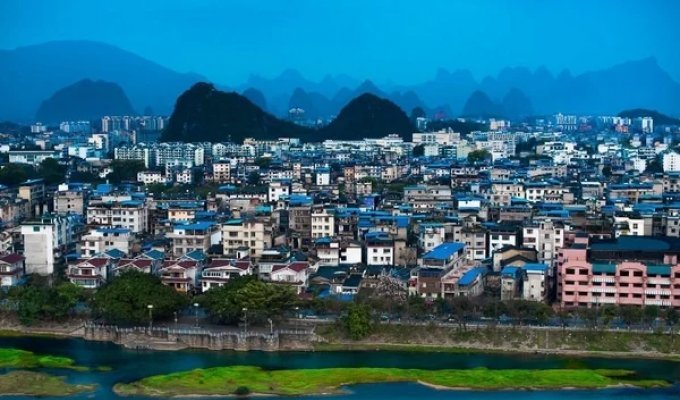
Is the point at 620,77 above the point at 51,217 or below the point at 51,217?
above

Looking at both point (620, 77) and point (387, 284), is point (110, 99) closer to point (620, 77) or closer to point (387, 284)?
point (620, 77)

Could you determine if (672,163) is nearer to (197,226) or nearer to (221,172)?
(221,172)

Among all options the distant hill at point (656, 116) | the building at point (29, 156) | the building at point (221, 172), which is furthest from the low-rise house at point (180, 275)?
the distant hill at point (656, 116)

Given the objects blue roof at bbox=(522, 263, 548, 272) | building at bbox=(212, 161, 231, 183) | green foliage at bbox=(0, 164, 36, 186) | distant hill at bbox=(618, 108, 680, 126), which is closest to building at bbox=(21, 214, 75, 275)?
blue roof at bbox=(522, 263, 548, 272)

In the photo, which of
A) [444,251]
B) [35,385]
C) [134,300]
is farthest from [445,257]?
[35,385]

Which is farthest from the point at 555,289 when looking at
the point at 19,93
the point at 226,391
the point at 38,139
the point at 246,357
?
the point at 19,93

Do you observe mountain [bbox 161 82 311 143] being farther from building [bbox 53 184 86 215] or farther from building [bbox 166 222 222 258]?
building [bbox 166 222 222 258]
